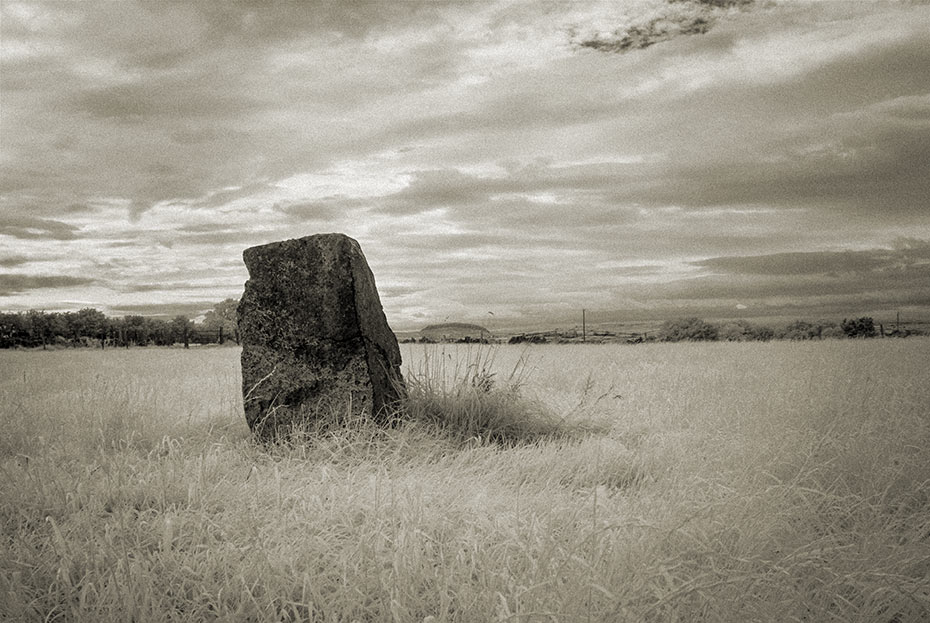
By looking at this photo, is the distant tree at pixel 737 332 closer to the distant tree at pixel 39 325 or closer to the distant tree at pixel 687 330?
the distant tree at pixel 687 330

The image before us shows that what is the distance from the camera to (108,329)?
42688 millimetres

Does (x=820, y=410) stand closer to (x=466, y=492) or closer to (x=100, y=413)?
(x=466, y=492)

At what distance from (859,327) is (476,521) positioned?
3142 cm

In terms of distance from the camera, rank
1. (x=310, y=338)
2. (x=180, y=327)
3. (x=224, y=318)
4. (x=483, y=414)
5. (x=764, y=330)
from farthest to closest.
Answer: (x=180, y=327)
(x=224, y=318)
(x=764, y=330)
(x=483, y=414)
(x=310, y=338)

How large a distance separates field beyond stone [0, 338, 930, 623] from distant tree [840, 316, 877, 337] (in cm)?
2584

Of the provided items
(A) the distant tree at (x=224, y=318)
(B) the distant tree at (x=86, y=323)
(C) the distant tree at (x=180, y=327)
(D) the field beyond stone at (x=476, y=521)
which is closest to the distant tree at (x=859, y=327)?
(D) the field beyond stone at (x=476, y=521)

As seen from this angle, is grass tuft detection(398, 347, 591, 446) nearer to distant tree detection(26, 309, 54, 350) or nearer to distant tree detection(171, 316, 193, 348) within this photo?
distant tree detection(171, 316, 193, 348)

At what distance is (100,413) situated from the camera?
5.72 metres

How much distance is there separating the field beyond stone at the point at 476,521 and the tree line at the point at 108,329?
3152 centimetres

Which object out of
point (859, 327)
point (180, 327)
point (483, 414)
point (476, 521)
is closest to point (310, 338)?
point (483, 414)

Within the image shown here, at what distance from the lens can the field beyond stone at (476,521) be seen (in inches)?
97.0

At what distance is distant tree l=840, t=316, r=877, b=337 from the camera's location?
28.6m

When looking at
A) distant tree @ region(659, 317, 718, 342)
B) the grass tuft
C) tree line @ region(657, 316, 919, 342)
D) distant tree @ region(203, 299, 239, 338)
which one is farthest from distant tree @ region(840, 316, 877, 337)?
distant tree @ region(203, 299, 239, 338)

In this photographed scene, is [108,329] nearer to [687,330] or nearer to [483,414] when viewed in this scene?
[687,330]
